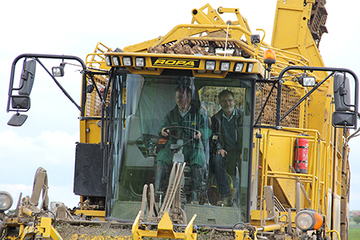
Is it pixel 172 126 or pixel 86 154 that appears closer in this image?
pixel 172 126

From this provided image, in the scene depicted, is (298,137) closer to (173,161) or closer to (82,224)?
(173,161)

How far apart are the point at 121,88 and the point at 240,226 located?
2.27 metres

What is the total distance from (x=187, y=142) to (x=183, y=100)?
0.53 metres

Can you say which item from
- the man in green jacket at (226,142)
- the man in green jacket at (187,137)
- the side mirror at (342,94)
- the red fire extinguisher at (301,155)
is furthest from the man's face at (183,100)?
the red fire extinguisher at (301,155)

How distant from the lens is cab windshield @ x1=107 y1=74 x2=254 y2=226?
6.22 m

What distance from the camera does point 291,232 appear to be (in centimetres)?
623

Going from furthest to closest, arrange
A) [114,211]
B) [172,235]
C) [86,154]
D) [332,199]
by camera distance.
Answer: [332,199] < [86,154] < [114,211] < [172,235]

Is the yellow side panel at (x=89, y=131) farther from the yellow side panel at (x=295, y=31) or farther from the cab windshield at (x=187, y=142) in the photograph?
the yellow side panel at (x=295, y=31)

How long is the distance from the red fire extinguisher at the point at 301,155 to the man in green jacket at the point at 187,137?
6.97 ft

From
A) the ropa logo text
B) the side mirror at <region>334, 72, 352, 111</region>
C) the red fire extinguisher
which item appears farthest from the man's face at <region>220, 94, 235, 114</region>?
the red fire extinguisher

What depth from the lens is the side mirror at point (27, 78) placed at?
615 centimetres

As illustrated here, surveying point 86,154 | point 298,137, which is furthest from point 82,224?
point 298,137

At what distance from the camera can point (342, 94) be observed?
20.0 feet

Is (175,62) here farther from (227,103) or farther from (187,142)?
(187,142)
